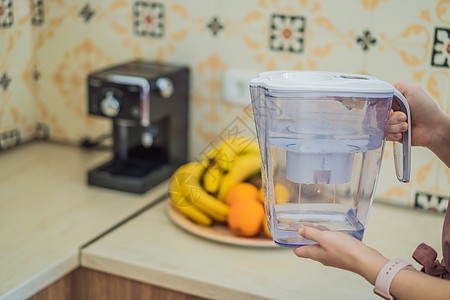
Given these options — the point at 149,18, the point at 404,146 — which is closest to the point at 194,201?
the point at 404,146

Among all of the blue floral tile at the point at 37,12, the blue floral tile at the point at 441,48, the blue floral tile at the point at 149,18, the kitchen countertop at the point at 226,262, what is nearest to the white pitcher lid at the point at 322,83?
the kitchen countertop at the point at 226,262

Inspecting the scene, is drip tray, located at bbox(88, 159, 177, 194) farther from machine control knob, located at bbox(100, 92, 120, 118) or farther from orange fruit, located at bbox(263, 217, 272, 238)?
orange fruit, located at bbox(263, 217, 272, 238)

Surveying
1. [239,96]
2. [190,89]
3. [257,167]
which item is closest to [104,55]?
[190,89]

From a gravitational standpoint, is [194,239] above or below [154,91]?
below

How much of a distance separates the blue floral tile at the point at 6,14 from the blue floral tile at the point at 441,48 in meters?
1.14

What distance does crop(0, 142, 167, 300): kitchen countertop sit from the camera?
1.11 meters

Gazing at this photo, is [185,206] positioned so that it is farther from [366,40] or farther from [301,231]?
[366,40]

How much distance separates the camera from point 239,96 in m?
Answer: 1.55

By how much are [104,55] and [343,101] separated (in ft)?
3.45

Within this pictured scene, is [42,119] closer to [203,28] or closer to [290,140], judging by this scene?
[203,28]

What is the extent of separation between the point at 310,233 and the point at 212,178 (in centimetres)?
50

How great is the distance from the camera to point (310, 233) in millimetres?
839

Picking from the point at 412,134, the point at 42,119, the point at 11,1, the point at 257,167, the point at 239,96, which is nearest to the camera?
the point at 412,134

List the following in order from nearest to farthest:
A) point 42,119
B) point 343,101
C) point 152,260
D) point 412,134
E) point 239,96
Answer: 1. point 343,101
2. point 412,134
3. point 152,260
4. point 239,96
5. point 42,119
